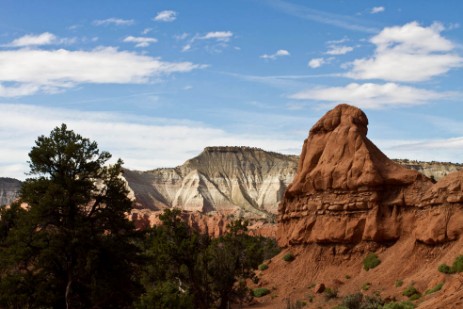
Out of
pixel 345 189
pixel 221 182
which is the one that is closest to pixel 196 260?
pixel 345 189

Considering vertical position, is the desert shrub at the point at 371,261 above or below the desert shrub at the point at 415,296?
above

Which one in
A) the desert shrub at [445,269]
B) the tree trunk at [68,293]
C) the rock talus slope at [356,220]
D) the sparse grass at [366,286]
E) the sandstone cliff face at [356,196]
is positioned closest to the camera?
the tree trunk at [68,293]

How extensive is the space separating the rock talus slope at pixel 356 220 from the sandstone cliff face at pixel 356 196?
0.22 feet

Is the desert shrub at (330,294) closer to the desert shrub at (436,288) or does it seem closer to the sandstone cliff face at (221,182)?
the desert shrub at (436,288)

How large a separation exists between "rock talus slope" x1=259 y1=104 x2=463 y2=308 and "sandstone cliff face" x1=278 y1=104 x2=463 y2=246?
0.07 m

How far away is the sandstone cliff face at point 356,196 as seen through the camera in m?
38.3

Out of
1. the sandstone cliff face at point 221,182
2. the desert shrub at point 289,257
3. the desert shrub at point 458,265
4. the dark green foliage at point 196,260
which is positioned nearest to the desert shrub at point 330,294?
the dark green foliage at point 196,260

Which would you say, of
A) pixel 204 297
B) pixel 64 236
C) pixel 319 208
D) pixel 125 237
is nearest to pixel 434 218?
pixel 319 208

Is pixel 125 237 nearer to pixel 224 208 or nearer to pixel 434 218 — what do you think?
pixel 434 218

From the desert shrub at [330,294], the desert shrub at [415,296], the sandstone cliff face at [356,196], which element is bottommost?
the desert shrub at [330,294]

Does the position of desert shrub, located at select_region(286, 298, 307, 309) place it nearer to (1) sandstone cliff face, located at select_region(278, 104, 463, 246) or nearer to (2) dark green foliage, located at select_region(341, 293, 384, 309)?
(2) dark green foliage, located at select_region(341, 293, 384, 309)

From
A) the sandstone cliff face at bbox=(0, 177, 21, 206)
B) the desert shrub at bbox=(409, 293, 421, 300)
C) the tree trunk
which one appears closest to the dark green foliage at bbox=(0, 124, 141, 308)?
the tree trunk

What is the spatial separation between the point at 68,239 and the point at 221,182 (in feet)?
454

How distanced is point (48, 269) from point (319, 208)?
78.2ft
